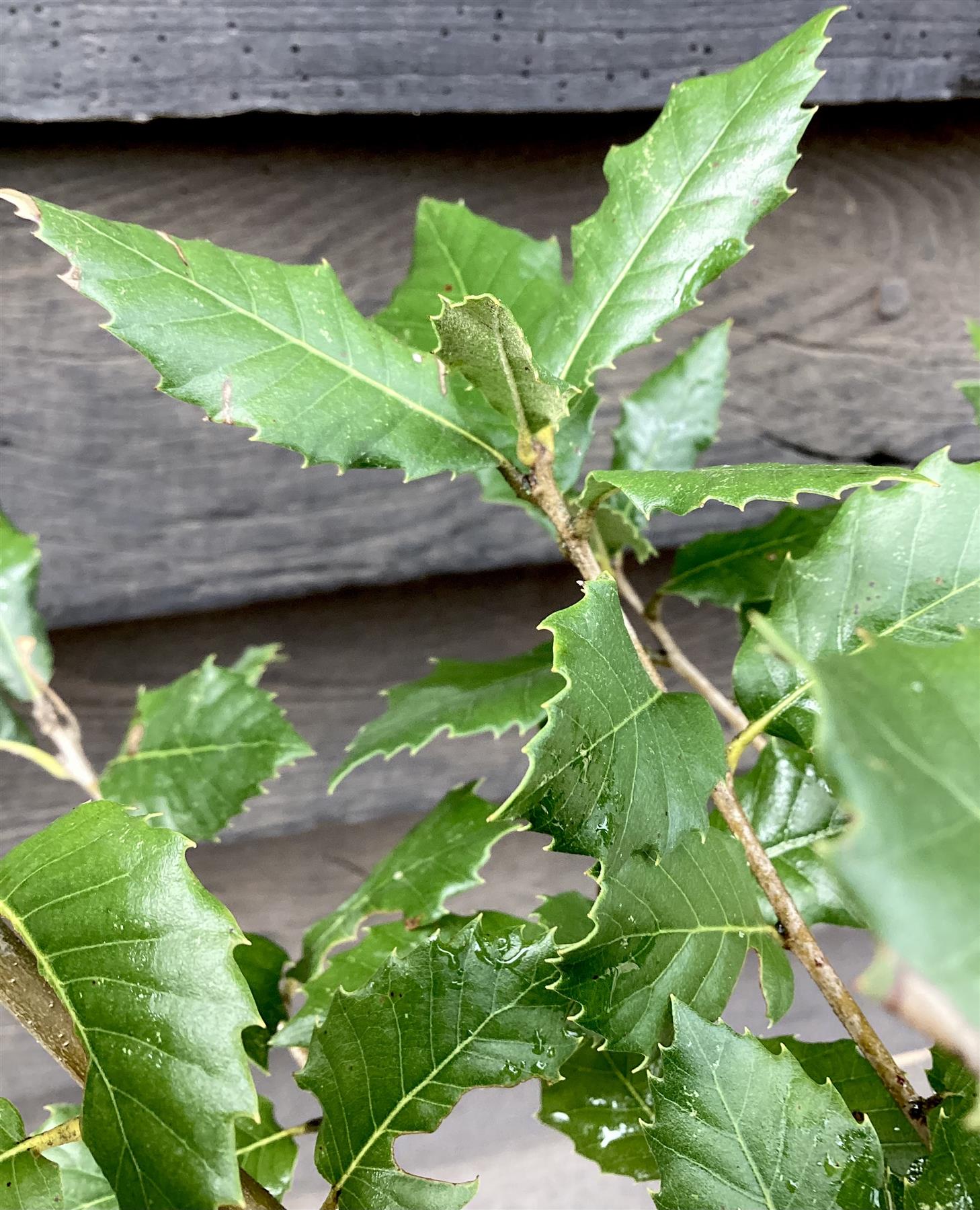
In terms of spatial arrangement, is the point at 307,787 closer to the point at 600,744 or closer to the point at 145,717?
the point at 145,717

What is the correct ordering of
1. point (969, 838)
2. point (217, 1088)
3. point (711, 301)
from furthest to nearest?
point (711, 301) < point (217, 1088) < point (969, 838)

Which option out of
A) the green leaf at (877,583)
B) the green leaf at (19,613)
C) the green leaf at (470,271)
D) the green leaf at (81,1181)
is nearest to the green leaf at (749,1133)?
the green leaf at (877,583)

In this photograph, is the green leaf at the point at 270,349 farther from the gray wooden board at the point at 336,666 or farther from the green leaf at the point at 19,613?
the gray wooden board at the point at 336,666

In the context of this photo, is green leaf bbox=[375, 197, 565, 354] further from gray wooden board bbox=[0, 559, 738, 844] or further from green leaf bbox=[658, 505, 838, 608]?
gray wooden board bbox=[0, 559, 738, 844]

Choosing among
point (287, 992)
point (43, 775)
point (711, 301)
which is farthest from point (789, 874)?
point (43, 775)

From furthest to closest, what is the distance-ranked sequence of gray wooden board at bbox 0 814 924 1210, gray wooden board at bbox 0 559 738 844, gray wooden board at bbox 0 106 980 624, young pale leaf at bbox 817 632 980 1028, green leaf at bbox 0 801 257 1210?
1. gray wooden board at bbox 0 814 924 1210
2. gray wooden board at bbox 0 559 738 844
3. gray wooden board at bbox 0 106 980 624
4. green leaf at bbox 0 801 257 1210
5. young pale leaf at bbox 817 632 980 1028

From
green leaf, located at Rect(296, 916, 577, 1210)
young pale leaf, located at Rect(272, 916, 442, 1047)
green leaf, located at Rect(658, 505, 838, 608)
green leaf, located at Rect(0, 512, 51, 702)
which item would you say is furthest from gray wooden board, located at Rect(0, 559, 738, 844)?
green leaf, located at Rect(296, 916, 577, 1210)

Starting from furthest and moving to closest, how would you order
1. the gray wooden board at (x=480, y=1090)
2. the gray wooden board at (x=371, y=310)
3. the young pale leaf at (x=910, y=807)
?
the gray wooden board at (x=480, y=1090), the gray wooden board at (x=371, y=310), the young pale leaf at (x=910, y=807)
